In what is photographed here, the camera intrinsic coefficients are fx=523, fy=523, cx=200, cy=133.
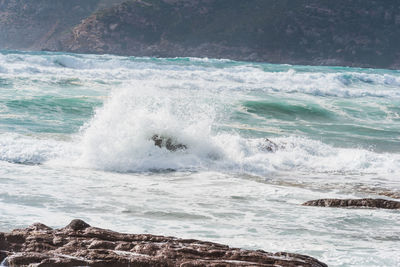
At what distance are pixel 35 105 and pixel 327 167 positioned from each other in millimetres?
9686

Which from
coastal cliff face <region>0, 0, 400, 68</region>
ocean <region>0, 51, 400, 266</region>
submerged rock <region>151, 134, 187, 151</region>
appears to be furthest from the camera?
coastal cliff face <region>0, 0, 400, 68</region>

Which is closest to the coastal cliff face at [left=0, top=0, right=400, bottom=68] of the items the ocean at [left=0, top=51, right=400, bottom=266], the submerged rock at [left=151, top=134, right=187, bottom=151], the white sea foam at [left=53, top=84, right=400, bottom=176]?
the ocean at [left=0, top=51, right=400, bottom=266]

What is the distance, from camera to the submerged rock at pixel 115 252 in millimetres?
3372

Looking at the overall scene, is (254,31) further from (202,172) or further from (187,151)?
(202,172)

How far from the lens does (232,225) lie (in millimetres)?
5762

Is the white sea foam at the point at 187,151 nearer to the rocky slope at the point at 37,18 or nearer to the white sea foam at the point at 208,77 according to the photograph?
the white sea foam at the point at 208,77

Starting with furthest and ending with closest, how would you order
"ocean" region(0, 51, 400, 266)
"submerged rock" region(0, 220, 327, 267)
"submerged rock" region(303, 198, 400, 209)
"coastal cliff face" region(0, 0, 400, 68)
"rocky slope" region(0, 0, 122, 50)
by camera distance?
1. "rocky slope" region(0, 0, 122, 50)
2. "coastal cliff face" region(0, 0, 400, 68)
3. "submerged rock" region(303, 198, 400, 209)
4. "ocean" region(0, 51, 400, 266)
5. "submerged rock" region(0, 220, 327, 267)

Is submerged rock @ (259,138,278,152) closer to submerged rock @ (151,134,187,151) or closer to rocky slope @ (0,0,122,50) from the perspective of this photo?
submerged rock @ (151,134,187,151)

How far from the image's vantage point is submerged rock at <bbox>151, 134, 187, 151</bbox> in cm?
1039

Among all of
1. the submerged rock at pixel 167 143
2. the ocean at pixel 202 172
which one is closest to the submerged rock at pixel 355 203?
the ocean at pixel 202 172

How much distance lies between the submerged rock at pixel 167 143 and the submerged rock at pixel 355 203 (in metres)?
3.98

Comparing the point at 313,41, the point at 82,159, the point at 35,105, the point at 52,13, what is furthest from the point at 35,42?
the point at 82,159

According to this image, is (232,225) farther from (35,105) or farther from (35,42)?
(35,42)

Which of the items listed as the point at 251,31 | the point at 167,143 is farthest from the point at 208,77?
the point at 251,31
